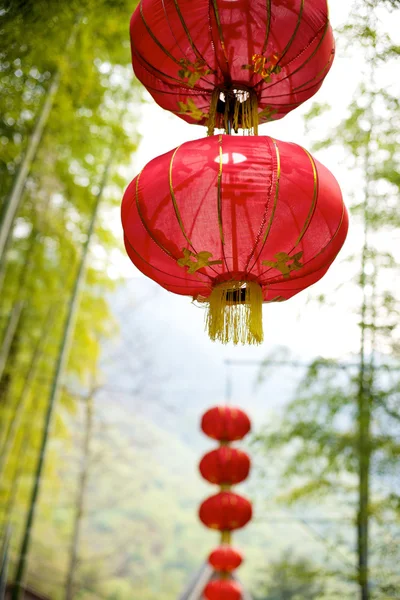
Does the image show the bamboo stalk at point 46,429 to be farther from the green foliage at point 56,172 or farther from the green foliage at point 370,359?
the green foliage at point 370,359

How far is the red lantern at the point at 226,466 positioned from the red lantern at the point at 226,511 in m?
0.11

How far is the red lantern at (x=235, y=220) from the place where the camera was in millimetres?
1251

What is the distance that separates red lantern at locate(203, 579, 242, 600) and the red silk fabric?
3.21 metres

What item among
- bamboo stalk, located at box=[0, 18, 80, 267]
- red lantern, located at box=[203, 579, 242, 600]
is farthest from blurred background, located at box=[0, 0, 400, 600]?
red lantern, located at box=[203, 579, 242, 600]

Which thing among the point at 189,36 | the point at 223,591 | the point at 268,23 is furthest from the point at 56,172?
the point at 223,591

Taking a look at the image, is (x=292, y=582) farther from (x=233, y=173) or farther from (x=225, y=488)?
(x=233, y=173)

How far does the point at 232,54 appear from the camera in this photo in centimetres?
133

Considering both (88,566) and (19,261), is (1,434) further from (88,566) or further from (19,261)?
(88,566)

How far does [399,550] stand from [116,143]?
3.34m

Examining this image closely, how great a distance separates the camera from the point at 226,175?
1.24 metres

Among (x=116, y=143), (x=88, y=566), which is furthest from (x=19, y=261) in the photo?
(x=88, y=566)

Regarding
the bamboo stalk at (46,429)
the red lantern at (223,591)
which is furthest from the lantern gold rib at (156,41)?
the red lantern at (223,591)

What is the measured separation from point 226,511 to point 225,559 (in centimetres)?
51

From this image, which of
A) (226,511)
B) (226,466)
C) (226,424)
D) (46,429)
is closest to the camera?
(46,429)
